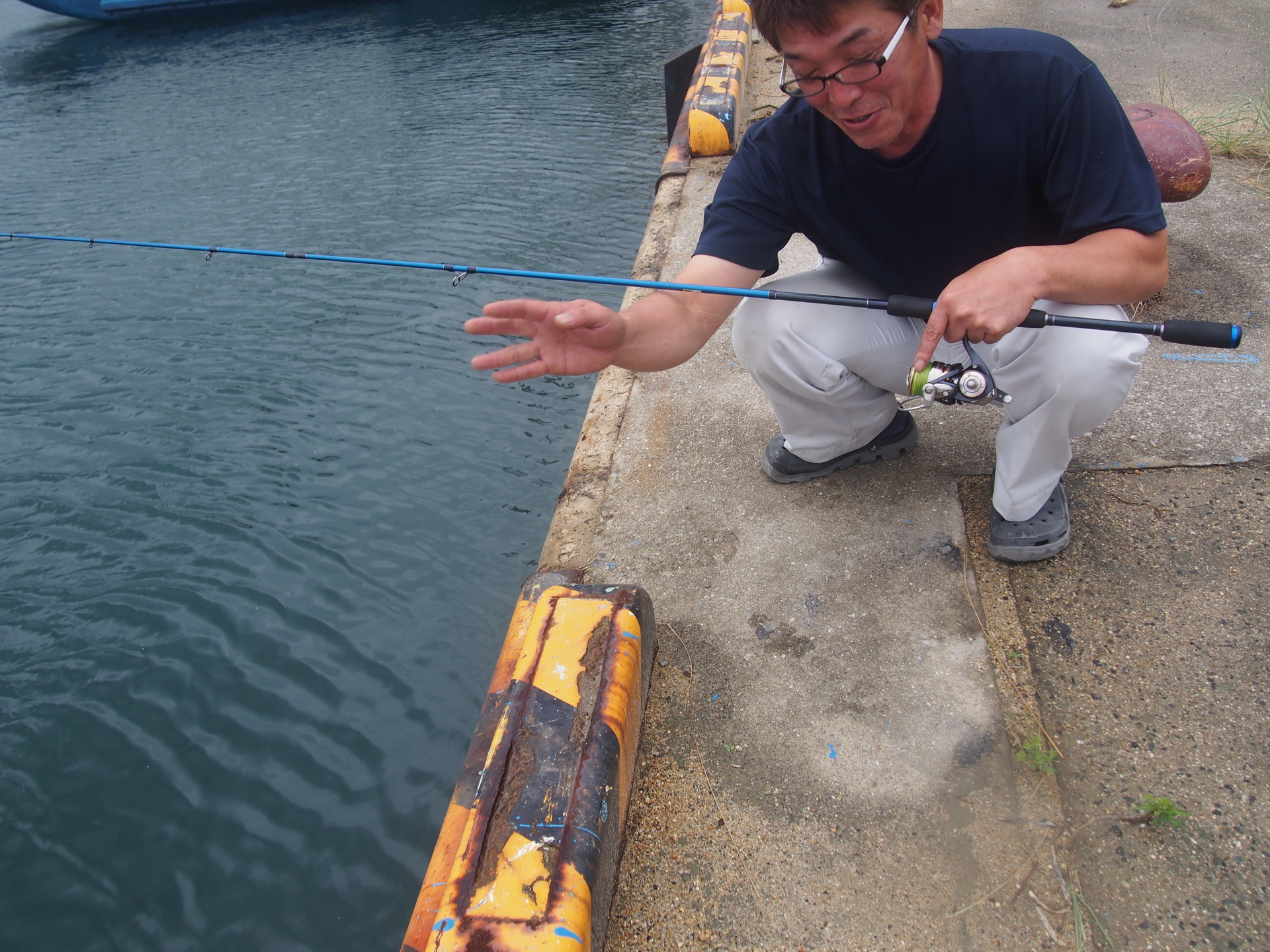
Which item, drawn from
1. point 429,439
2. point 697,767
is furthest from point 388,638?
point 697,767

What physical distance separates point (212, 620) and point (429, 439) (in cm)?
127

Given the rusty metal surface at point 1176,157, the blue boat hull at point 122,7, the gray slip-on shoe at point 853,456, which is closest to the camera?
the gray slip-on shoe at point 853,456

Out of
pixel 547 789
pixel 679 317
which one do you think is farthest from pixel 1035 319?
pixel 547 789

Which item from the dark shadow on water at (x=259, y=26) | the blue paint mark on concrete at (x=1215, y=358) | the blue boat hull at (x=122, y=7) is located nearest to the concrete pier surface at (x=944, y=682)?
the blue paint mark on concrete at (x=1215, y=358)

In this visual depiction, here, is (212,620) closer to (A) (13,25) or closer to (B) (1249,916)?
(B) (1249,916)

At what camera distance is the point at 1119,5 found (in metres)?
7.00

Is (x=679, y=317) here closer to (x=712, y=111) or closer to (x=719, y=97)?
(x=712, y=111)

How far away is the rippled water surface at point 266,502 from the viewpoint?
2.48 m

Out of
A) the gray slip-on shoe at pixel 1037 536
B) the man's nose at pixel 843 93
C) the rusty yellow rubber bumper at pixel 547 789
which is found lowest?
the gray slip-on shoe at pixel 1037 536

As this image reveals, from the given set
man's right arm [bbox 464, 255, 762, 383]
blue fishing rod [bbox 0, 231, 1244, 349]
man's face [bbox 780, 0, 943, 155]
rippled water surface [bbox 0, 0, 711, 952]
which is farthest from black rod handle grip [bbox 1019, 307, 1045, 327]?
rippled water surface [bbox 0, 0, 711, 952]

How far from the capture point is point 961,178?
1.97 m

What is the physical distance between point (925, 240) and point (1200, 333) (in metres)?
0.64

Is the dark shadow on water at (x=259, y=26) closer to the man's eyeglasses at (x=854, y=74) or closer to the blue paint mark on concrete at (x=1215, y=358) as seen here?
the blue paint mark on concrete at (x=1215, y=358)

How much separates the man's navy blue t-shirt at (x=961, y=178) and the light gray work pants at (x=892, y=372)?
14cm
